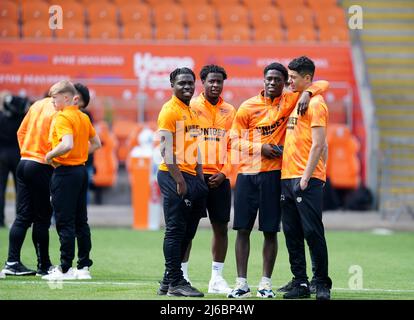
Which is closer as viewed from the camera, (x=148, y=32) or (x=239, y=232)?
(x=239, y=232)

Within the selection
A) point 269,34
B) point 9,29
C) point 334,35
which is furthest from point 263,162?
point 334,35

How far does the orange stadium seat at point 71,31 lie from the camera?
73.5 feet

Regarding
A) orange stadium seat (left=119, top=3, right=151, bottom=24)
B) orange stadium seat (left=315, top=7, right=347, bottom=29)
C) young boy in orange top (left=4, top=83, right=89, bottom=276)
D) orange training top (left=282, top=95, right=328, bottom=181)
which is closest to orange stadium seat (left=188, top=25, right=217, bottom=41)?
orange stadium seat (left=119, top=3, right=151, bottom=24)

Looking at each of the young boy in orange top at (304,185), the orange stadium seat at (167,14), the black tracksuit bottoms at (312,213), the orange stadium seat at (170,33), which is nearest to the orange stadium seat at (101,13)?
the orange stadium seat at (167,14)

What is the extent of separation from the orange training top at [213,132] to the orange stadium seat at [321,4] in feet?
47.9

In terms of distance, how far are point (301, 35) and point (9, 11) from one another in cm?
671

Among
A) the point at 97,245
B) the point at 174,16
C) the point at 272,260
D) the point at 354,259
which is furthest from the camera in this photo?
the point at 174,16

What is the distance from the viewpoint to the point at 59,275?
1115 centimetres

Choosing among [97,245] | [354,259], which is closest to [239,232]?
[354,259]

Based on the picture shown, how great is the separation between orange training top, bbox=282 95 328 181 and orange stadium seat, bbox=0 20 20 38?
13.7 m

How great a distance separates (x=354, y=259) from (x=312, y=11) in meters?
11.3

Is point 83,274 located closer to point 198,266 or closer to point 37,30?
point 198,266
